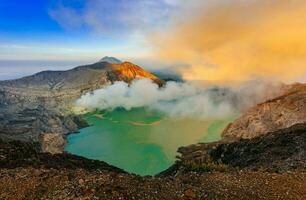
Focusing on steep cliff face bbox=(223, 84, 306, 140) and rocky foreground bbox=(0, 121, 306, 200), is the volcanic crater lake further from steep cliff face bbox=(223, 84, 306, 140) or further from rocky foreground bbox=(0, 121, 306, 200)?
rocky foreground bbox=(0, 121, 306, 200)

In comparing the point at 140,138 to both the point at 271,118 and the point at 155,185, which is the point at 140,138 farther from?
the point at 155,185

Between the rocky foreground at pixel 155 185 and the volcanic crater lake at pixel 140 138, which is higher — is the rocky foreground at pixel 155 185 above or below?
above

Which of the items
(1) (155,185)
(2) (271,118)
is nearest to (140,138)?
(2) (271,118)

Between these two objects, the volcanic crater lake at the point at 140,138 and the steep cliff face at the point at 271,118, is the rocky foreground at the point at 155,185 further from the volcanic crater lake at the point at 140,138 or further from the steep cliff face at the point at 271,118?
the steep cliff face at the point at 271,118

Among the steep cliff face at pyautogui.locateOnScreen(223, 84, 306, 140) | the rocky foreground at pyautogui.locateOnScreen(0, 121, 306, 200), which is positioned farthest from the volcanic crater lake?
the rocky foreground at pyautogui.locateOnScreen(0, 121, 306, 200)

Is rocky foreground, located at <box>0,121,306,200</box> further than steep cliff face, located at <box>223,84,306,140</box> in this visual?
No

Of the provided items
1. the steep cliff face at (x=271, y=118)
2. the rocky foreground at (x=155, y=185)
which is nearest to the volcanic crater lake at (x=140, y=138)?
the steep cliff face at (x=271, y=118)
